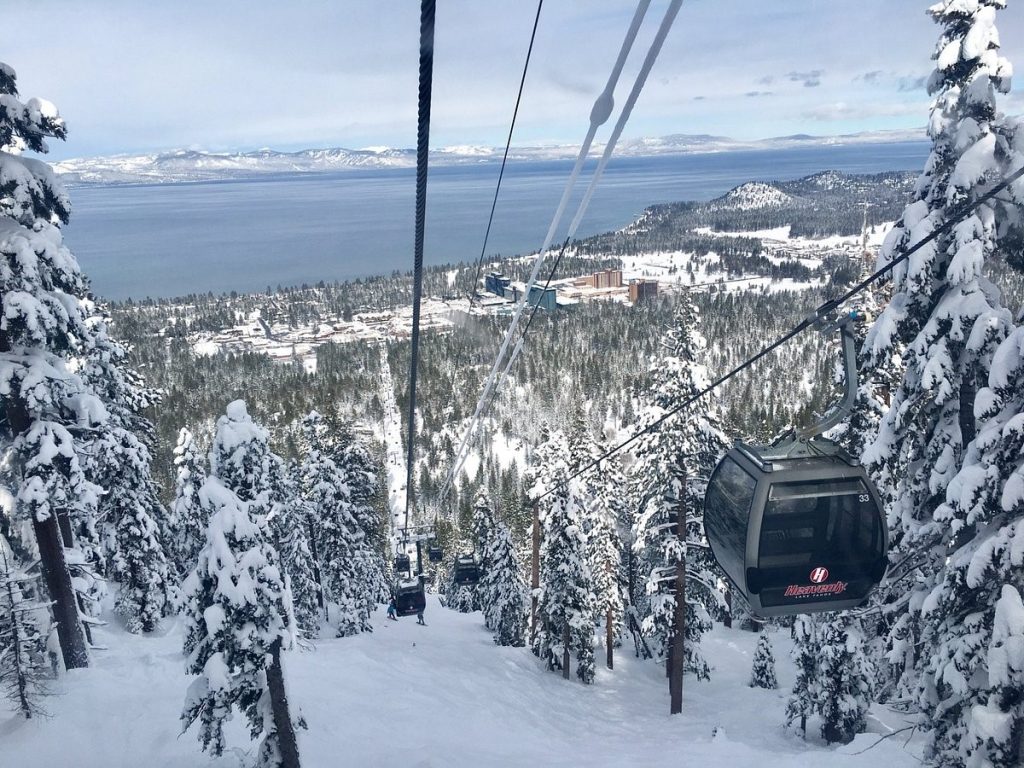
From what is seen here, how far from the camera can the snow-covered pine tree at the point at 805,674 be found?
55.2ft

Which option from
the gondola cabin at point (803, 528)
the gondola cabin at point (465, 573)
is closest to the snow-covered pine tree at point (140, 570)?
the gondola cabin at point (465, 573)

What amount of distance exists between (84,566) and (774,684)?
2396cm

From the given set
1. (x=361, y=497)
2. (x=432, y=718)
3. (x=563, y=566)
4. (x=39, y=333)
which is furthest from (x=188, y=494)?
(x=563, y=566)

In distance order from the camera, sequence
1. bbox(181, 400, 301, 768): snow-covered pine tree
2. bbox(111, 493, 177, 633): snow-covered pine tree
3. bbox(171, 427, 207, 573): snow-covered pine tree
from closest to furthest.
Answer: bbox(181, 400, 301, 768): snow-covered pine tree → bbox(171, 427, 207, 573): snow-covered pine tree → bbox(111, 493, 177, 633): snow-covered pine tree

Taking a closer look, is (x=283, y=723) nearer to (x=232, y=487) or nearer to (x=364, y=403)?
(x=232, y=487)

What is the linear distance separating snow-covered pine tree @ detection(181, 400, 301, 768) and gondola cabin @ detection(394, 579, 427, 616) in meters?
12.8

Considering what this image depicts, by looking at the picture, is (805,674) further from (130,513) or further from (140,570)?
(130,513)

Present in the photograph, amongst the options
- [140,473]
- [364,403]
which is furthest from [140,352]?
[140,473]

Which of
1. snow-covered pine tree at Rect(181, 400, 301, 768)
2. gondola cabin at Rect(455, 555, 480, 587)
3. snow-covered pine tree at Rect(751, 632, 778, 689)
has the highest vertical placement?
snow-covered pine tree at Rect(181, 400, 301, 768)

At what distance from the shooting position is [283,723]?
1007 cm

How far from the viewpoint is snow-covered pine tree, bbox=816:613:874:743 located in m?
16.2

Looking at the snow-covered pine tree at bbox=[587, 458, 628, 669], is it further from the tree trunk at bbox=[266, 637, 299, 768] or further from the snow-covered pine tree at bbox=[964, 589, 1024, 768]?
the snow-covered pine tree at bbox=[964, 589, 1024, 768]

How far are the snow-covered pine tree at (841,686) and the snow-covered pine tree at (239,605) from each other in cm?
1290

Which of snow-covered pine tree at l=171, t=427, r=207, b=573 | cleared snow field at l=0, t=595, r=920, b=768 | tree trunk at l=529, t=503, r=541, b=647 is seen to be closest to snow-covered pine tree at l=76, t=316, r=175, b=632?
snow-covered pine tree at l=171, t=427, r=207, b=573
